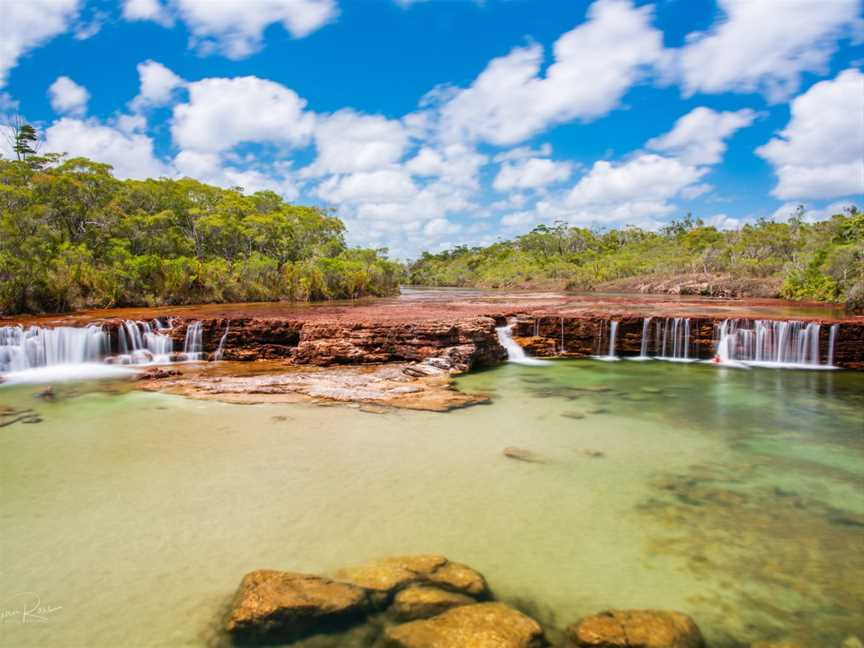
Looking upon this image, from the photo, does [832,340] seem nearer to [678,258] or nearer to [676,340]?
[676,340]

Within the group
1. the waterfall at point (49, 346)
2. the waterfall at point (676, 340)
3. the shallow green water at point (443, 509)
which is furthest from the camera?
the waterfall at point (676, 340)

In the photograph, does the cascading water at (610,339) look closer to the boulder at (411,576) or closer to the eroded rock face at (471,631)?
the boulder at (411,576)

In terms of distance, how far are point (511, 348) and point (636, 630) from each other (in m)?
13.2

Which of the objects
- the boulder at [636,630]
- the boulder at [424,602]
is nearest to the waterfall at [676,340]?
the boulder at [636,630]

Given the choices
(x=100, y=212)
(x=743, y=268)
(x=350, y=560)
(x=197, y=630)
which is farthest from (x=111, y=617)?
(x=743, y=268)

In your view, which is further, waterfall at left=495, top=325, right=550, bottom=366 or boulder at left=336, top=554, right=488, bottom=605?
waterfall at left=495, top=325, right=550, bottom=366

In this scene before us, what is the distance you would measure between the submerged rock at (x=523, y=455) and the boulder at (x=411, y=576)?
10.1 feet

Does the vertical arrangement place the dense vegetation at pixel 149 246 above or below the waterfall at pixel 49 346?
above

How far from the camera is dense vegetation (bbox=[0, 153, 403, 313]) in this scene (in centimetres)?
2378

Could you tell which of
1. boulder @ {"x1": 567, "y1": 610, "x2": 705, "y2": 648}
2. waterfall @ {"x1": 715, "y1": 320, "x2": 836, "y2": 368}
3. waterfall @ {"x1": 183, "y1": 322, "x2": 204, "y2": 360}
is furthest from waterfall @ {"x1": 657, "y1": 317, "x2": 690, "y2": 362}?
waterfall @ {"x1": 183, "y1": 322, "x2": 204, "y2": 360}

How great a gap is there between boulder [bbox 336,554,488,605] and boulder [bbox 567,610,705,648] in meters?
0.87

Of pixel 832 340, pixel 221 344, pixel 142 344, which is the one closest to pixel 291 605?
pixel 221 344

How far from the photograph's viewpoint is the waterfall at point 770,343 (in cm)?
1520

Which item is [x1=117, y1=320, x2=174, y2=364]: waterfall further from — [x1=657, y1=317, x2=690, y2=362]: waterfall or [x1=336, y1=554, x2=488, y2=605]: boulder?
[x1=657, y1=317, x2=690, y2=362]: waterfall
